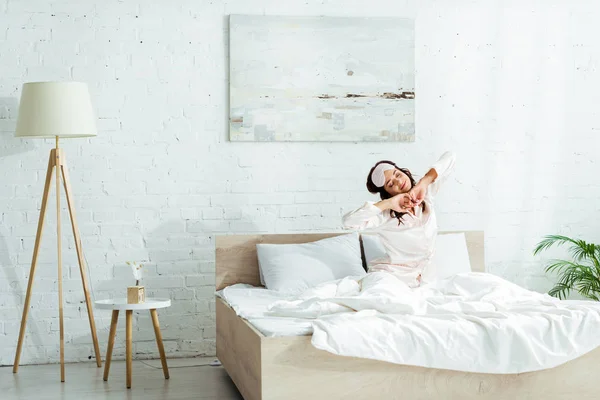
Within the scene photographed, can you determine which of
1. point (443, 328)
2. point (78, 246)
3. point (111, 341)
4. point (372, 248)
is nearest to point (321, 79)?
point (372, 248)

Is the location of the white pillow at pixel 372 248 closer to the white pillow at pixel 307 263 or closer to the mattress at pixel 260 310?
the white pillow at pixel 307 263

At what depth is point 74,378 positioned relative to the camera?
14.4 ft

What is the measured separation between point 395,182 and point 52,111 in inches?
79.8

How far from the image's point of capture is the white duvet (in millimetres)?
2926

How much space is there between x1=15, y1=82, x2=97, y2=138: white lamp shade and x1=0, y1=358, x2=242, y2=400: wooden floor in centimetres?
142

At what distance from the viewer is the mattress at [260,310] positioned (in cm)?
297

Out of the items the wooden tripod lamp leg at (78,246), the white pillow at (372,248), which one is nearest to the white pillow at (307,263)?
the white pillow at (372,248)

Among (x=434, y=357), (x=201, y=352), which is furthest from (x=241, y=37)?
(x=434, y=357)

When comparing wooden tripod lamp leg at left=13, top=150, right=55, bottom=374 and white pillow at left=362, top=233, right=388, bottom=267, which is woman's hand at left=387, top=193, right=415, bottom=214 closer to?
white pillow at left=362, top=233, right=388, bottom=267

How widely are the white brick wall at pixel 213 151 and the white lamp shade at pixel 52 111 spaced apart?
426 millimetres

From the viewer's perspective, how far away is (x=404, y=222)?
4.31m

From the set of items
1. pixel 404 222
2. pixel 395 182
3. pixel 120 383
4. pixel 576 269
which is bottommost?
pixel 120 383

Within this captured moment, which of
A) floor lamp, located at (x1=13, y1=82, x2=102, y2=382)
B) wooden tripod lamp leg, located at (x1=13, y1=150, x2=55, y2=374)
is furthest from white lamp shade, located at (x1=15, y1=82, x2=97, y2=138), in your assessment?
wooden tripod lamp leg, located at (x1=13, y1=150, x2=55, y2=374)

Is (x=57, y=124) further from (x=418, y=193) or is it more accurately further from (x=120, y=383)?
(x=418, y=193)
